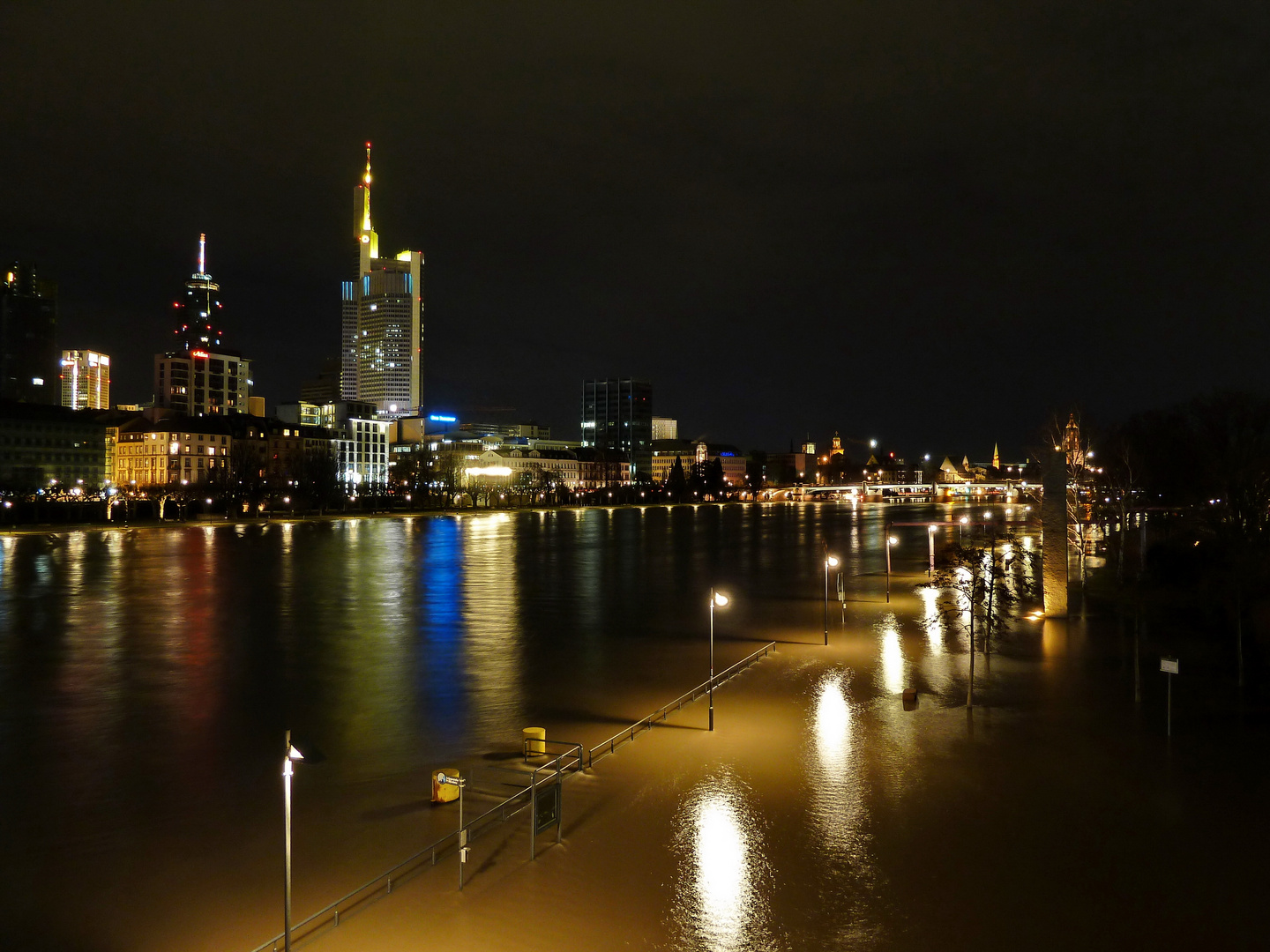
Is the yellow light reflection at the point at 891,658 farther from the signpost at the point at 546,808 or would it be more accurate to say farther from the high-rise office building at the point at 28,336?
the high-rise office building at the point at 28,336

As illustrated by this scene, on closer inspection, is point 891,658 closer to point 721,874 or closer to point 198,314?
point 721,874

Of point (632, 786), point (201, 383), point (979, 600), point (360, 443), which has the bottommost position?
point (632, 786)

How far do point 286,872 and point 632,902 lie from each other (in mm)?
3249

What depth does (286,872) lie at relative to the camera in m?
7.39

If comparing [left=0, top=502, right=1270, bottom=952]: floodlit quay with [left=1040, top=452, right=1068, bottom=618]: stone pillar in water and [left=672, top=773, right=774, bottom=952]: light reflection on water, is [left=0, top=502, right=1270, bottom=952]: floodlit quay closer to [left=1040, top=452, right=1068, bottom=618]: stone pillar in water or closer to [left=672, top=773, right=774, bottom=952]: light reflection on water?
[left=672, top=773, right=774, bottom=952]: light reflection on water

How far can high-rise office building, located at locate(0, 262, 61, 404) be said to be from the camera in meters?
185

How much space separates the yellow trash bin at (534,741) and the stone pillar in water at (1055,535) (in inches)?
653

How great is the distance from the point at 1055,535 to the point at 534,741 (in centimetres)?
1744

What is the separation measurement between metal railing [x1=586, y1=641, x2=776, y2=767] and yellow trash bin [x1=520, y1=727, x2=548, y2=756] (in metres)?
0.70

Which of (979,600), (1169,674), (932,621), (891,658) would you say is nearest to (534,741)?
(1169,674)

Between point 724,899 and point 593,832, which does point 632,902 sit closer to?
point 724,899

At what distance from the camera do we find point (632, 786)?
11633 mm

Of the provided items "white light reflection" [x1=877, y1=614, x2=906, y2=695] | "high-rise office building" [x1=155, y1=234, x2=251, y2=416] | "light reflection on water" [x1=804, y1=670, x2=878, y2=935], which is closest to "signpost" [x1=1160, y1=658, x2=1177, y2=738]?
"white light reflection" [x1=877, y1=614, x2=906, y2=695]

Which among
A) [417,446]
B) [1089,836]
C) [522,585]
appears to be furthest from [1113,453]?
[417,446]
